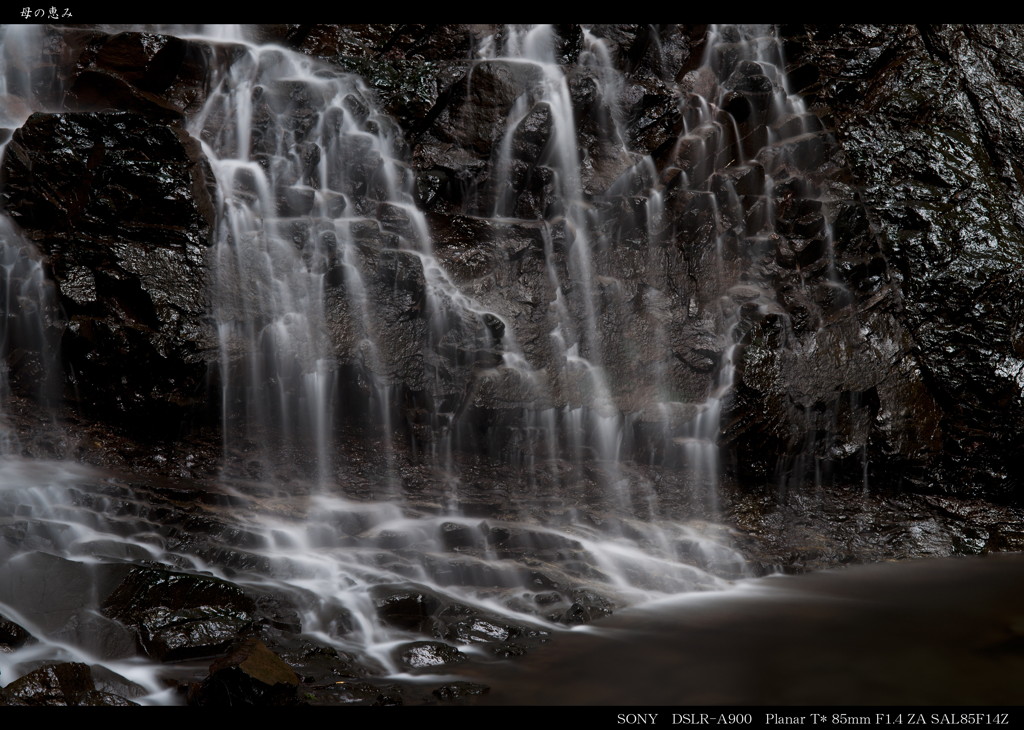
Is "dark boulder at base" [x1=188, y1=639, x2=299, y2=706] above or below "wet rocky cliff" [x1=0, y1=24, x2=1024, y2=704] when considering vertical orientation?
below

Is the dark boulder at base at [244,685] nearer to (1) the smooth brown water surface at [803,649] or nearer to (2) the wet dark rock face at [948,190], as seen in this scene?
(1) the smooth brown water surface at [803,649]

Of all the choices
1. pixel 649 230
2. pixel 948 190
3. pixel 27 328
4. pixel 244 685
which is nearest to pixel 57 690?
pixel 244 685

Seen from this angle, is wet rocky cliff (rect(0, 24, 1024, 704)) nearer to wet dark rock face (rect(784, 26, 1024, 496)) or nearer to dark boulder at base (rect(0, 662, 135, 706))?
wet dark rock face (rect(784, 26, 1024, 496))

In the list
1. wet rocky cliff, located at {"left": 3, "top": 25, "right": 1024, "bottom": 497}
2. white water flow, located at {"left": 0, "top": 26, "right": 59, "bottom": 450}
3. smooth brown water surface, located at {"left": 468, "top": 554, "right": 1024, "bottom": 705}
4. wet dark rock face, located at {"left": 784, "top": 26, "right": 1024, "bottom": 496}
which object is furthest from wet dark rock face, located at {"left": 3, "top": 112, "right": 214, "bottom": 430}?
wet dark rock face, located at {"left": 784, "top": 26, "right": 1024, "bottom": 496}

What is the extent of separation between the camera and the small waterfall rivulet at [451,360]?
6523 mm

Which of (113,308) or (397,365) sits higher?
(113,308)

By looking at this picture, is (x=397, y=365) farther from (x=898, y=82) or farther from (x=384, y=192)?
(x=898, y=82)

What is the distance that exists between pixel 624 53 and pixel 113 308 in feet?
27.6

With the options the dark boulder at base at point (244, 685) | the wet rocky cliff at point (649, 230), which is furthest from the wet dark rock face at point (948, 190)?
the dark boulder at base at point (244, 685)

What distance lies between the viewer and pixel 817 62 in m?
11.4

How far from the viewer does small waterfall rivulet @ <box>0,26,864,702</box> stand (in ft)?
21.4
